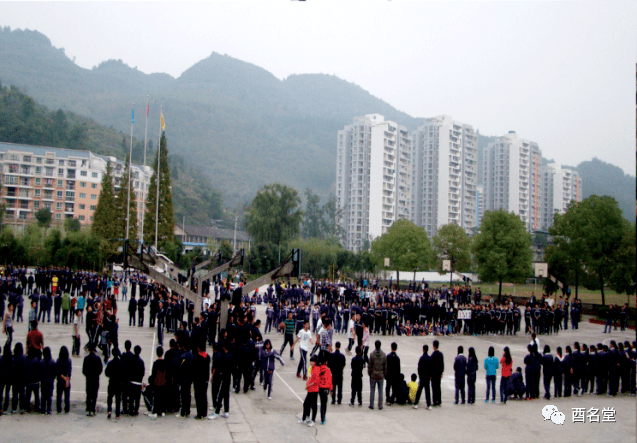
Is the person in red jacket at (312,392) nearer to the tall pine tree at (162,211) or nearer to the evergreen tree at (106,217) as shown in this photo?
the tall pine tree at (162,211)

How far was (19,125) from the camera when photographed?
389 feet

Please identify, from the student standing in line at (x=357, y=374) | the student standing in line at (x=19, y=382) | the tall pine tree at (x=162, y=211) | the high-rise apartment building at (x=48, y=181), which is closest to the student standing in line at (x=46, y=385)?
the student standing in line at (x=19, y=382)

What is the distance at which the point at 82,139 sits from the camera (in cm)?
13125

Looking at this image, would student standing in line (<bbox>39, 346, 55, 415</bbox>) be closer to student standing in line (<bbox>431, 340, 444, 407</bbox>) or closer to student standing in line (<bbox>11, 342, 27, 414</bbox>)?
student standing in line (<bbox>11, 342, 27, 414</bbox>)

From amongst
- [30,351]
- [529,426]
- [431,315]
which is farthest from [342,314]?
[30,351]

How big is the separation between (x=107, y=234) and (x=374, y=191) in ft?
205

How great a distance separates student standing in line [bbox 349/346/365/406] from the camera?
11.4 meters

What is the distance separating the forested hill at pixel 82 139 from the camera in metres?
119

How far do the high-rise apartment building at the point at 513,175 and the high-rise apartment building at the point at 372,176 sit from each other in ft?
123

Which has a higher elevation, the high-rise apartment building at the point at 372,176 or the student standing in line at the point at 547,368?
the high-rise apartment building at the point at 372,176

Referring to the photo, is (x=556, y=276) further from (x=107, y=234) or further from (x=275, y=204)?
(x=107, y=234)

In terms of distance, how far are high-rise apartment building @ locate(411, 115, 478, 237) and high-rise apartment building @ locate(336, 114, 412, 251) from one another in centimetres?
626

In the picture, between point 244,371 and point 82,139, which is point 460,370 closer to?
point 244,371

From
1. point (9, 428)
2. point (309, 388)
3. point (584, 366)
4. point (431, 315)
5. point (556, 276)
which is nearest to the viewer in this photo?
point (9, 428)
